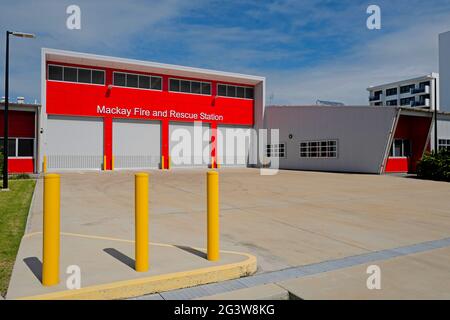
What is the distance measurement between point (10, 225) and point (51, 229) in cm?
397

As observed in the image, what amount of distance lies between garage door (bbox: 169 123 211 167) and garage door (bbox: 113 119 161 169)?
1239 mm

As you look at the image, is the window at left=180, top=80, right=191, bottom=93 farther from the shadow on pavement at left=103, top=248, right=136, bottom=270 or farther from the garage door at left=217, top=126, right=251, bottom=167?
the shadow on pavement at left=103, top=248, right=136, bottom=270

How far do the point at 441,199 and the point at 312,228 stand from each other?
6.99 meters

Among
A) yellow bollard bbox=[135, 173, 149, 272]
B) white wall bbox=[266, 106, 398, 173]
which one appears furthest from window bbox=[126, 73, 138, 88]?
yellow bollard bbox=[135, 173, 149, 272]

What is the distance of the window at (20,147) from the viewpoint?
2333cm

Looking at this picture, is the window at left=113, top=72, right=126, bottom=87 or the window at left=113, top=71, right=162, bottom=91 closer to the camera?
the window at left=113, top=72, right=126, bottom=87

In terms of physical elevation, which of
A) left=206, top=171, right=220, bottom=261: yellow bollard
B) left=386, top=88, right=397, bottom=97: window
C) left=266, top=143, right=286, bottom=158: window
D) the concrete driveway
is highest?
left=386, top=88, right=397, bottom=97: window

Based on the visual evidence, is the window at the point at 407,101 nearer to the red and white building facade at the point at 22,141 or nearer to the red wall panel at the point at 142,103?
the red wall panel at the point at 142,103

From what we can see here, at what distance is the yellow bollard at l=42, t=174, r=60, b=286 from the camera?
156 inches

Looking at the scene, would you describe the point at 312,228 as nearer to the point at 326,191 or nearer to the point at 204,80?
the point at 326,191

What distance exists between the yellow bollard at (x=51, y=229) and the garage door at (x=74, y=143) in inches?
887

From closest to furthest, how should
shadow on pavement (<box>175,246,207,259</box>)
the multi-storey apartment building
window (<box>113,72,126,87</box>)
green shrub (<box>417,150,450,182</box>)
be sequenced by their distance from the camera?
1. shadow on pavement (<box>175,246,207,259</box>)
2. green shrub (<box>417,150,450,182</box>)
3. window (<box>113,72,126,87</box>)
4. the multi-storey apartment building
